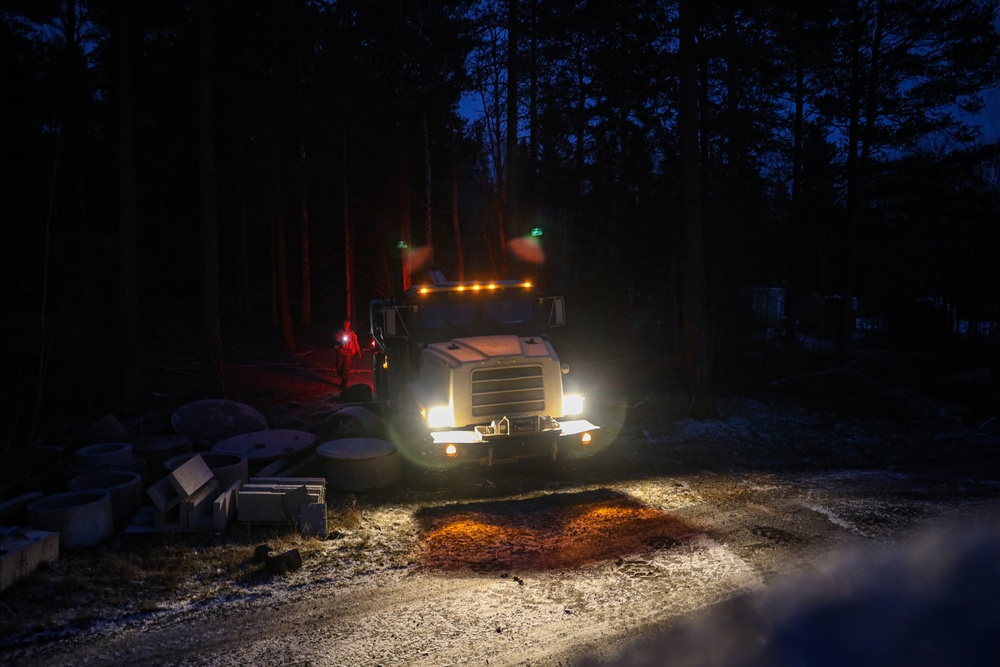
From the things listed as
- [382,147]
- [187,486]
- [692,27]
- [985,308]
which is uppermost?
[382,147]

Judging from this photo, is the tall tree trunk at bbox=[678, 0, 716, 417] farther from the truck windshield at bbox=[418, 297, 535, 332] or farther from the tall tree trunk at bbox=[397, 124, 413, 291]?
the tall tree trunk at bbox=[397, 124, 413, 291]

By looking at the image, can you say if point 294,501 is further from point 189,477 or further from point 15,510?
point 15,510

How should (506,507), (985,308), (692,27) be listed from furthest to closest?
(985,308)
(692,27)
(506,507)

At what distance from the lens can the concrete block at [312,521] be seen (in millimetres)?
7082

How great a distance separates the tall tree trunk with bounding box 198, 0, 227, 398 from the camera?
13266 millimetres

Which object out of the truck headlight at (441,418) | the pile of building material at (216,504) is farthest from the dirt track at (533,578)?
→ the truck headlight at (441,418)

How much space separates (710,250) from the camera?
54.9 feet

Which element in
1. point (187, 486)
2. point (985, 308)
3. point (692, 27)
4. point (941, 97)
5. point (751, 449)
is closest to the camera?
point (187, 486)

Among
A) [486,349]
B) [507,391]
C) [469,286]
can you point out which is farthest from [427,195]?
[507,391]

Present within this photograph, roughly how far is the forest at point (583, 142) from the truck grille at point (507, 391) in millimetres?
2357

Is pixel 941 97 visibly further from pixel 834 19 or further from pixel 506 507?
pixel 506 507

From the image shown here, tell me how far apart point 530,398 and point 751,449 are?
5.01m

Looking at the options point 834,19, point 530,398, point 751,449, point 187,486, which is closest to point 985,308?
point 834,19

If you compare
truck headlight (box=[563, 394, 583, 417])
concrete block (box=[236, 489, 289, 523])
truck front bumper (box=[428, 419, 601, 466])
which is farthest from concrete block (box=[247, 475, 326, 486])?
truck headlight (box=[563, 394, 583, 417])
